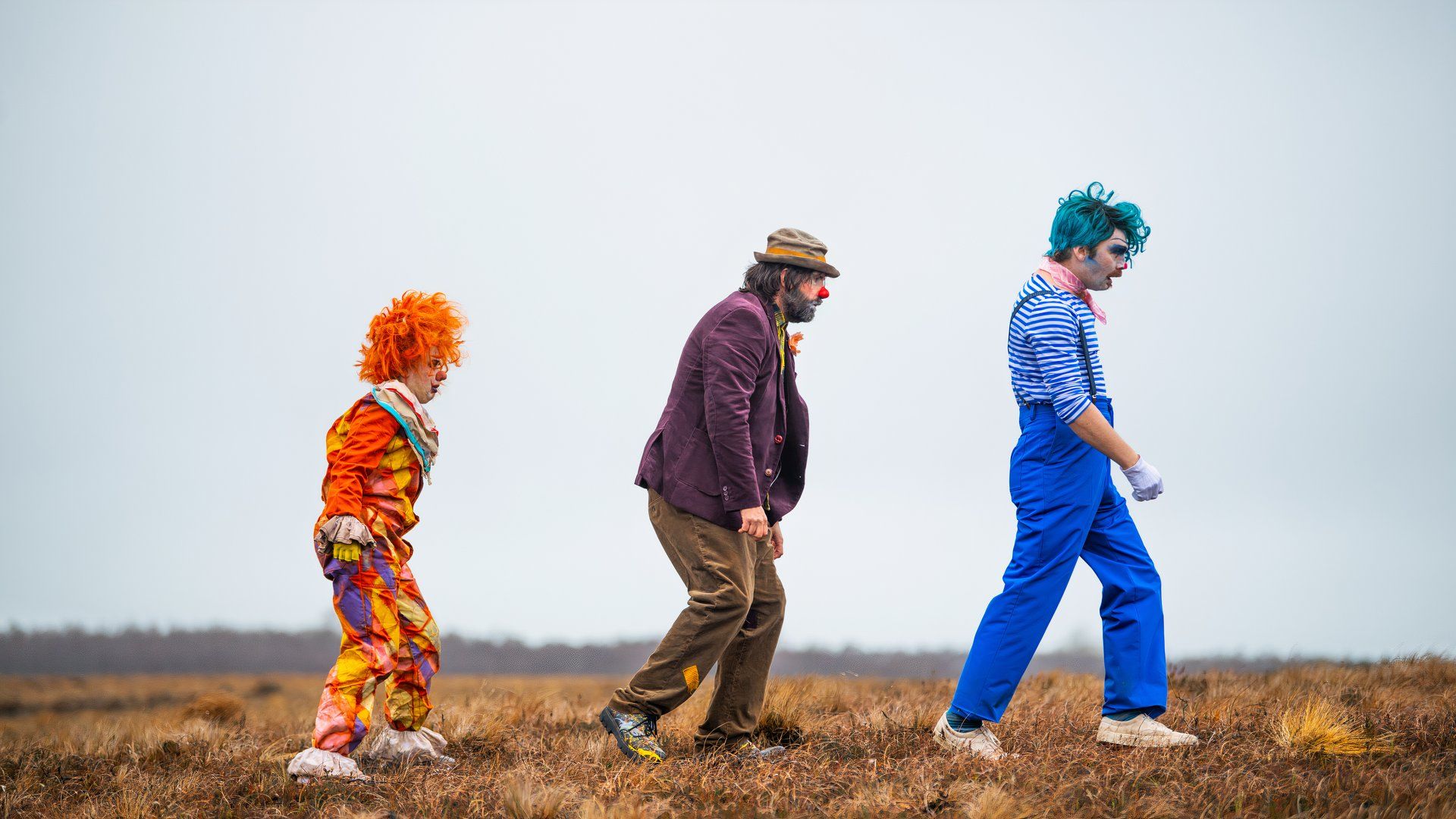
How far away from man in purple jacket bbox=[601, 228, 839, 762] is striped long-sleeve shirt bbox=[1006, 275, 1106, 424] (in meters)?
0.92

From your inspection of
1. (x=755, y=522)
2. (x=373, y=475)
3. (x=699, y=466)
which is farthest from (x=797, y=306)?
(x=373, y=475)

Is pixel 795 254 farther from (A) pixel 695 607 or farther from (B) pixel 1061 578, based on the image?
(B) pixel 1061 578

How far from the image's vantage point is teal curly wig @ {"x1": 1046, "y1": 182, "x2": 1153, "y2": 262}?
536 centimetres

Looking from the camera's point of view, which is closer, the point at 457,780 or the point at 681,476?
the point at 457,780

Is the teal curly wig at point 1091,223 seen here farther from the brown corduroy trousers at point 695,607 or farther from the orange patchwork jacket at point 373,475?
the orange patchwork jacket at point 373,475

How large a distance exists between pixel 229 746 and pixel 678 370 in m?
3.32

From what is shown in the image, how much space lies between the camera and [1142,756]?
495 cm

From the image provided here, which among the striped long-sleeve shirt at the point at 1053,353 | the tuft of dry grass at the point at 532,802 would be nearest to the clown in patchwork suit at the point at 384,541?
the tuft of dry grass at the point at 532,802

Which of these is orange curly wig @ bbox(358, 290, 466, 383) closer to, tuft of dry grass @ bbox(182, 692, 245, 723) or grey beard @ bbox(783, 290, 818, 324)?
grey beard @ bbox(783, 290, 818, 324)

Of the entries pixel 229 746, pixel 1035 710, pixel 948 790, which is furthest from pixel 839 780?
pixel 229 746

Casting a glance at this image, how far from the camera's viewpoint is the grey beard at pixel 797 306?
17.9 feet

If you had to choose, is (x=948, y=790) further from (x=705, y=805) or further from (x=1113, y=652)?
(x=1113, y=652)

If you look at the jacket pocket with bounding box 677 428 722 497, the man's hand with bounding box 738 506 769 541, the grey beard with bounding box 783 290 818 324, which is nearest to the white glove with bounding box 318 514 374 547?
the jacket pocket with bounding box 677 428 722 497

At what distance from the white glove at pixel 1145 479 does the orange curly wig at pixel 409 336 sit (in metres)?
3.15
